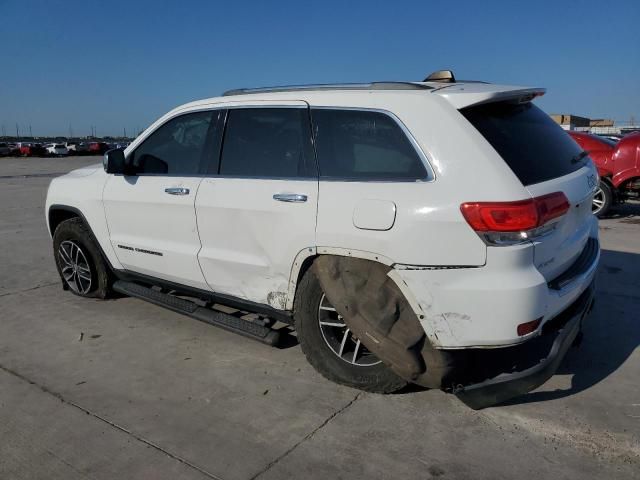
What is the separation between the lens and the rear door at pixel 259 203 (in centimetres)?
333

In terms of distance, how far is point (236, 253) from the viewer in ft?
→ 12.0

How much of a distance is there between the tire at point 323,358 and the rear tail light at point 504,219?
1053 mm

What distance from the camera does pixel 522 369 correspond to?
285cm

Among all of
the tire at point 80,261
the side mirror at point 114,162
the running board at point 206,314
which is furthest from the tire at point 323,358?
the tire at point 80,261

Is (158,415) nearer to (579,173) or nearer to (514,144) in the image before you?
(514,144)

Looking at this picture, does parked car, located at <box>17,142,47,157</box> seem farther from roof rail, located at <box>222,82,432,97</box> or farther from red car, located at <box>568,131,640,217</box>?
roof rail, located at <box>222,82,432,97</box>

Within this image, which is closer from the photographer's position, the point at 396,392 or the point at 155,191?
the point at 396,392

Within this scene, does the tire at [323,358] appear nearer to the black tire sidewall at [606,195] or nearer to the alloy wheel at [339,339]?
the alloy wheel at [339,339]

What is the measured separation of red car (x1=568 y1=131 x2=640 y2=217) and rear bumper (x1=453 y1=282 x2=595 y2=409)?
24.2 feet

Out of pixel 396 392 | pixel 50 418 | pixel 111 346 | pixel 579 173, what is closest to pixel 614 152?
pixel 579 173

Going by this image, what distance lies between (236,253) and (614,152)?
27.5 feet

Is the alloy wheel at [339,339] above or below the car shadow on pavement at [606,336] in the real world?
above

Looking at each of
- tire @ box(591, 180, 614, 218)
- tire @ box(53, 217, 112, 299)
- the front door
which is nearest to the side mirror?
the front door

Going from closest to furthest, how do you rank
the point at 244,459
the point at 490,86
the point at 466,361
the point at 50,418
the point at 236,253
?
the point at 244,459
the point at 466,361
the point at 50,418
the point at 490,86
the point at 236,253
